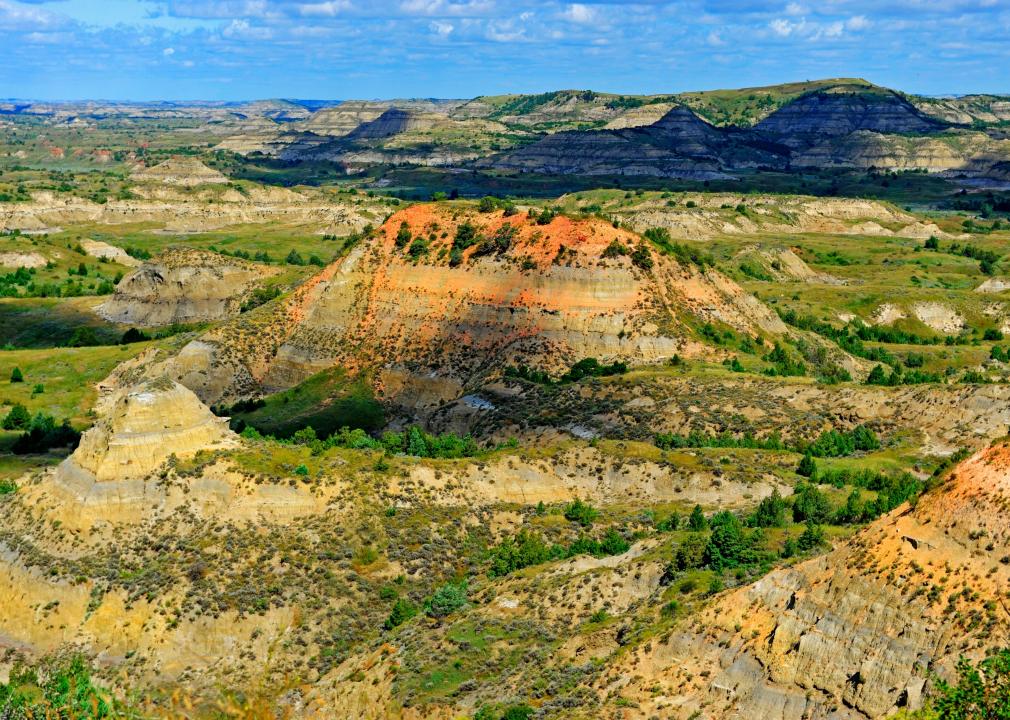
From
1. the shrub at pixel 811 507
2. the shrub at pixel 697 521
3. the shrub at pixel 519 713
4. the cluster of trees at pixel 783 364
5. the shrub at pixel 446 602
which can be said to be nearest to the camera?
the shrub at pixel 519 713

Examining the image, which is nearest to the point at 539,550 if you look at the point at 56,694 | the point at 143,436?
the point at 143,436

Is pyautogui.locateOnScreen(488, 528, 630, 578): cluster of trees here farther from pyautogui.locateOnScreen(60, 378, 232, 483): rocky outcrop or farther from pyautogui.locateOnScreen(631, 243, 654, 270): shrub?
pyautogui.locateOnScreen(631, 243, 654, 270): shrub

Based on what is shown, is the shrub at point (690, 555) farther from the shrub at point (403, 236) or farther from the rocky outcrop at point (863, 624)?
the shrub at point (403, 236)

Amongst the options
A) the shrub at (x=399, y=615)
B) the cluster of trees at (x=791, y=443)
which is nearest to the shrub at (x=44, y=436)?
the shrub at (x=399, y=615)

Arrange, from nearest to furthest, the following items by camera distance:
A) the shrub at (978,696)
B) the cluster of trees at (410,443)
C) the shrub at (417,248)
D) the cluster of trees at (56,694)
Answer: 1. the shrub at (978,696)
2. the cluster of trees at (56,694)
3. the cluster of trees at (410,443)
4. the shrub at (417,248)

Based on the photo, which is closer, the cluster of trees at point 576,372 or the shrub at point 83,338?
the cluster of trees at point 576,372
